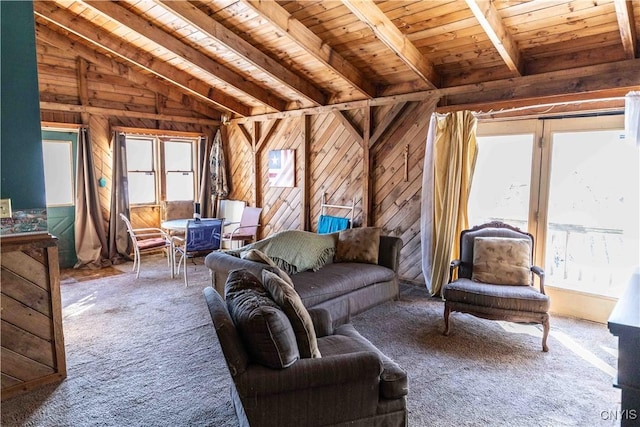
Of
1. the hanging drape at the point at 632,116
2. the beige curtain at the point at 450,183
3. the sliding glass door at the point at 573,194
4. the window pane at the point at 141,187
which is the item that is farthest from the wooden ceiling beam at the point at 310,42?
the window pane at the point at 141,187

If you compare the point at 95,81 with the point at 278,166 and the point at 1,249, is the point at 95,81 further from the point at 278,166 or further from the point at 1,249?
the point at 1,249

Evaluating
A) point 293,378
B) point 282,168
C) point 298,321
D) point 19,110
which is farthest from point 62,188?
point 293,378

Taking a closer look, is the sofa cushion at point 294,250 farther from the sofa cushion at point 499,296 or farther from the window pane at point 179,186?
the window pane at point 179,186

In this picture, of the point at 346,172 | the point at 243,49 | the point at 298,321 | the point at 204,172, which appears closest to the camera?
the point at 298,321

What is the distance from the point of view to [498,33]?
3.33 metres

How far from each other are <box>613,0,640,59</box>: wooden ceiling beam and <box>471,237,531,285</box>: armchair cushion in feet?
6.06

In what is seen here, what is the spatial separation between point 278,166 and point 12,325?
451 cm

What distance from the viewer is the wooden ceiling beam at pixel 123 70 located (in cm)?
527

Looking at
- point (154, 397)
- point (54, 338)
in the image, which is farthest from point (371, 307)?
point (54, 338)

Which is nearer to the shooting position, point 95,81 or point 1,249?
point 1,249

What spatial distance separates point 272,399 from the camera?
1.66 m

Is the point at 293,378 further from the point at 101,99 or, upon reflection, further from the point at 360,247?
the point at 101,99

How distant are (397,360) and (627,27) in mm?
3233

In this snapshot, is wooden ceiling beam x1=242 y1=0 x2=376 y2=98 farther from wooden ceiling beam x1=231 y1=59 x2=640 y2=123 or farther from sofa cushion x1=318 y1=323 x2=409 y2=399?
sofa cushion x1=318 y1=323 x2=409 y2=399
